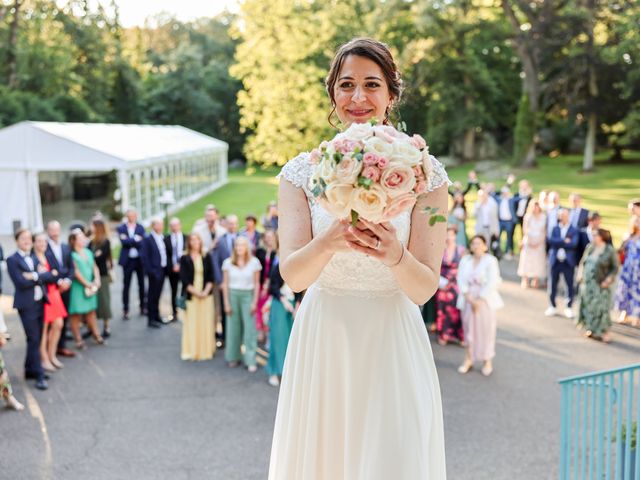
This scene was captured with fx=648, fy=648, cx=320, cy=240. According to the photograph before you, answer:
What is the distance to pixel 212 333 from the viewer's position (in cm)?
1025

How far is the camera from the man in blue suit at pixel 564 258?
40.7 ft

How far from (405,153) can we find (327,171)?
A: 0.25 metres

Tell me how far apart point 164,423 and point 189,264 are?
10.7ft

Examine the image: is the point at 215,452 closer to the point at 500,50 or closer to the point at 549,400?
the point at 549,400

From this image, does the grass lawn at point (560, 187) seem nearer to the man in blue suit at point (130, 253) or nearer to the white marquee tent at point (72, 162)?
the white marquee tent at point (72, 162)

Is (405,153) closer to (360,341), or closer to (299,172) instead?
(299,172)

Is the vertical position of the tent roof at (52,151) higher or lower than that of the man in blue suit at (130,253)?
higher

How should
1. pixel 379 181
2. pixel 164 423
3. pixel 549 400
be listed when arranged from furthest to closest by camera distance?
pixel 549 400 < pixel 164 423 < pixel 379 181

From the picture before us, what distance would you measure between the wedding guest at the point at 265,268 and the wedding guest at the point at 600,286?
531 cm

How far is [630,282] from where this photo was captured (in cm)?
1149

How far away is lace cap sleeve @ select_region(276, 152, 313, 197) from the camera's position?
2.35 m

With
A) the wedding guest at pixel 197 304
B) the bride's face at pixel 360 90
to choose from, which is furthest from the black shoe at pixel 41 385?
the bride's face at pixel 360 90

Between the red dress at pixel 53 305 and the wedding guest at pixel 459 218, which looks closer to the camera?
the red dress at pixel 53 305

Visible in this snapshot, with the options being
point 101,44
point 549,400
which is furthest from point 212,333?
point 101,44
